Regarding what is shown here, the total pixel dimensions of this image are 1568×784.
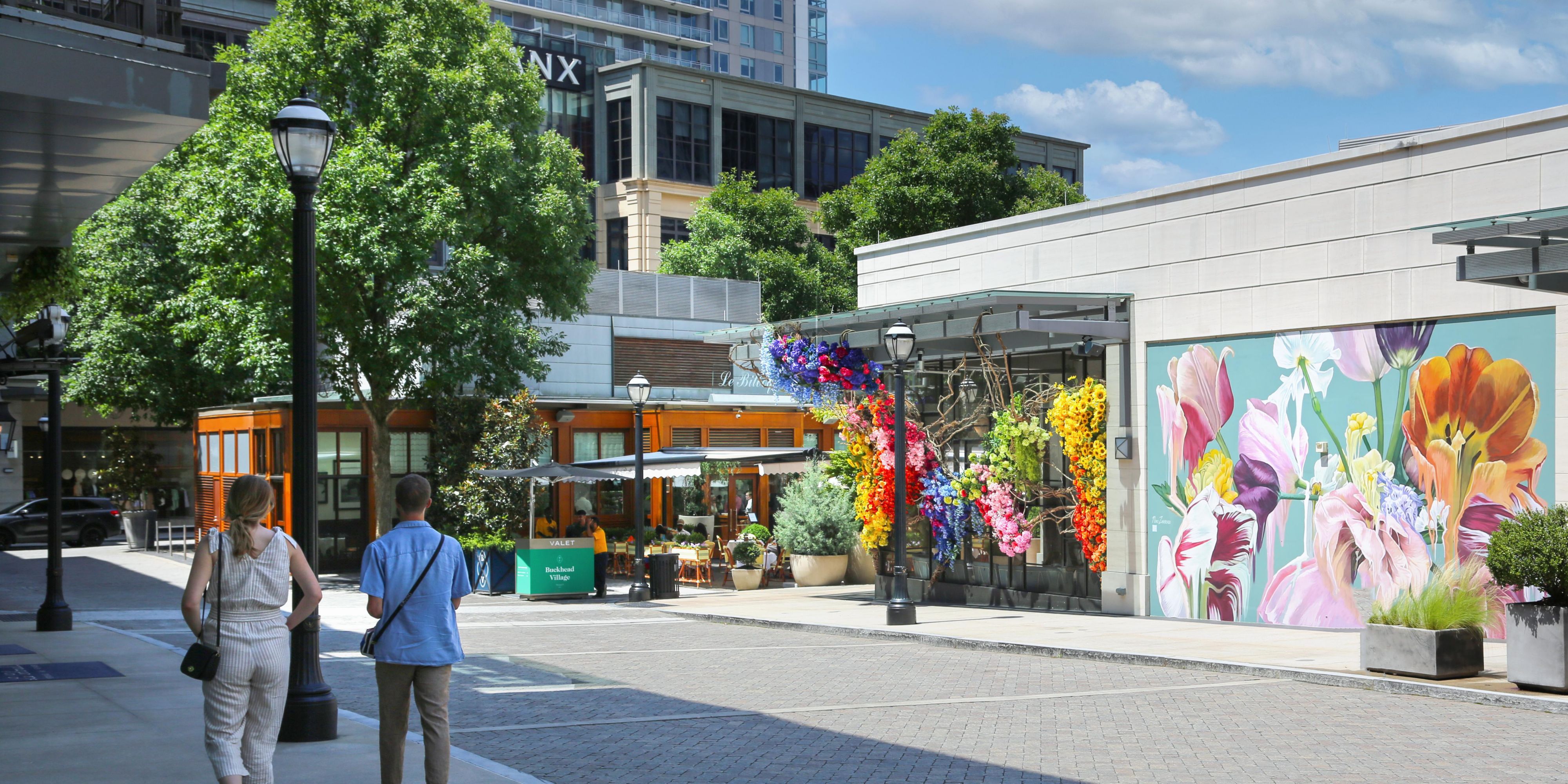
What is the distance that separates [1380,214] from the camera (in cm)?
1611

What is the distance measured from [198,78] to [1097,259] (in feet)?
44.2

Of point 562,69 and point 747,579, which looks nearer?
point 747,579

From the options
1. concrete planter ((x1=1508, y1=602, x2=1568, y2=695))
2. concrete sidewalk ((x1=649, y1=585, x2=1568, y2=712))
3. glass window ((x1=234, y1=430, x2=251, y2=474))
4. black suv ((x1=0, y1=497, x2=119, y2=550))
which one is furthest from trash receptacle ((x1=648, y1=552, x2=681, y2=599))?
black suv ((x1=0, y1=497, x2=119, y2=550))

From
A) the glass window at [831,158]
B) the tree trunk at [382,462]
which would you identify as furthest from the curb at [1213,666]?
the glass window at [831,158]

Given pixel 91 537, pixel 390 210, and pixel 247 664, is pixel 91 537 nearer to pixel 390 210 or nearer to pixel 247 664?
pixel 390 210

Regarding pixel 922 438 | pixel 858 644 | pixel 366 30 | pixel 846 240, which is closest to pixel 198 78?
pixel 858 644

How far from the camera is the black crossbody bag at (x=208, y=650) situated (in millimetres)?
6723

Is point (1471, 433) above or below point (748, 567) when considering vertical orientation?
above

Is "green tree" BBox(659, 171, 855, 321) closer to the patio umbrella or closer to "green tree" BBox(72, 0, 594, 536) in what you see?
"green tree" BBox(72, 0, 594, 536)

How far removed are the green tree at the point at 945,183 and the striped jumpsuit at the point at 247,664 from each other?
38340 millimetres

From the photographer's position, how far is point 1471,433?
15.1 metres

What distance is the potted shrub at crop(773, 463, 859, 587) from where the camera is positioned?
2689 cm

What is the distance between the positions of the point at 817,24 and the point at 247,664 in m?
114

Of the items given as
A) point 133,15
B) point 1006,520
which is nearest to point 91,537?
point 1006,520
